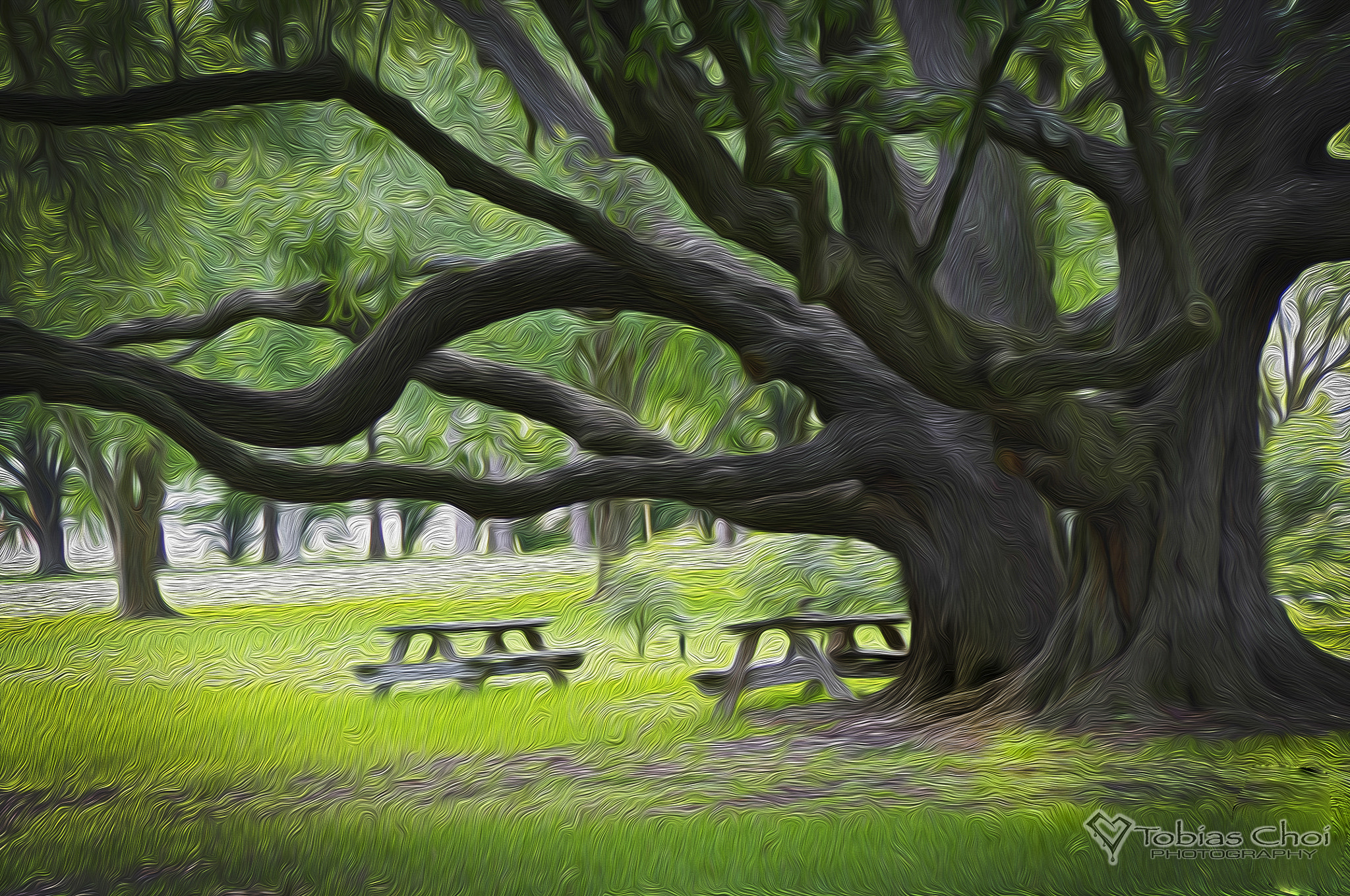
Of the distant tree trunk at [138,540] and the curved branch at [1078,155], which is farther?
the distant tree trunk at [138,540]

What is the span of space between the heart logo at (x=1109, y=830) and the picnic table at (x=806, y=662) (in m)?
3.58

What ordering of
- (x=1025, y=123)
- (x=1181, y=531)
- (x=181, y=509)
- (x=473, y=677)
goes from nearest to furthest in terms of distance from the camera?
(x=1025, y=123), (x=1181, y=531), (x=473, y=677), (x=181, y=509)

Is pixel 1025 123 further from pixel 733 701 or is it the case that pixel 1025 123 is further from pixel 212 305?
pixel 212 305

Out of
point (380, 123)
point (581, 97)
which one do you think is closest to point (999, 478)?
point (581, 97)

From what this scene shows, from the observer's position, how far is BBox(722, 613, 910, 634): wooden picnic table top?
1059 centimetres

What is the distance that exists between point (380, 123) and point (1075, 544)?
20.4 ft

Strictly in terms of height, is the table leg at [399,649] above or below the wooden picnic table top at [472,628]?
below

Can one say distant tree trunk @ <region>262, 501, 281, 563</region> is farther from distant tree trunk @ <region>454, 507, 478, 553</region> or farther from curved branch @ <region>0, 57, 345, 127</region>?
curved branch @ <region>0, 57, 345, 127</region>

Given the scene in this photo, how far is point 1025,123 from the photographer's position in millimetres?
8070

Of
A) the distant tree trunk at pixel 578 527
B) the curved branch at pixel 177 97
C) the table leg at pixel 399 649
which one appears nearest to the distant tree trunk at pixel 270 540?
the distant tree trunk at pixel 578 527

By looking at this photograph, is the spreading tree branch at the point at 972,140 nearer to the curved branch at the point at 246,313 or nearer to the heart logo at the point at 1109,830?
the heart logo at the point at 1109,830

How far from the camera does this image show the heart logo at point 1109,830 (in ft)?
20.9

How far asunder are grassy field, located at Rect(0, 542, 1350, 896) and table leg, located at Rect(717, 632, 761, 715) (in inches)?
6.3

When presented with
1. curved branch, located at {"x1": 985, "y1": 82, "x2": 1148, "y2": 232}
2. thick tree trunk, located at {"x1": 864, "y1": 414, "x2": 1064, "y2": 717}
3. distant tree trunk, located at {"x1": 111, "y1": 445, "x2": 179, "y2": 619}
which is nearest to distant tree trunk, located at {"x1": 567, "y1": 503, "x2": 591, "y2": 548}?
distant tree trunk, located at {"x1": 111, "y1": 445, "x2": 179, "y2": 619}
